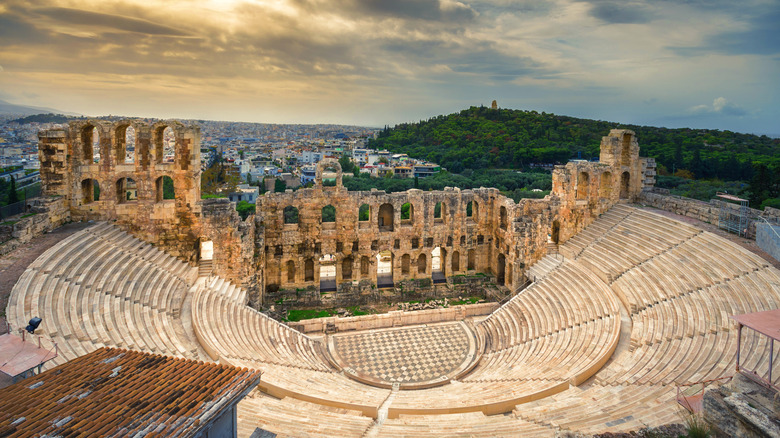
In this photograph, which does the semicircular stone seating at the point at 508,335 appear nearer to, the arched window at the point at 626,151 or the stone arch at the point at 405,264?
the arched window at the point at 626,151

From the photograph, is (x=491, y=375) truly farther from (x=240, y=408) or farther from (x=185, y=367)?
(x=185, y=367)

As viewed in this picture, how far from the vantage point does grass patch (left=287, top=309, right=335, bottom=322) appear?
1005 inches

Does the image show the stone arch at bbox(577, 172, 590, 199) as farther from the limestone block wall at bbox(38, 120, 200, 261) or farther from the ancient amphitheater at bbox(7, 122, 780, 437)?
the limestone block wall at bbox(38, 120, 200, 261)

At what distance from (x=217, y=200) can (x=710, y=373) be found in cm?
2272

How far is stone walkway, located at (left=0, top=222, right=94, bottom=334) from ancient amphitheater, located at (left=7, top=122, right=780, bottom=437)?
1.40 ft

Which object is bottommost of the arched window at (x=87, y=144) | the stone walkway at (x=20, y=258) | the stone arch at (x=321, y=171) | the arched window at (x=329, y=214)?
the arched window at (x=329, y=214)

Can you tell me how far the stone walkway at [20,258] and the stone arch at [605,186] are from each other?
101 ft

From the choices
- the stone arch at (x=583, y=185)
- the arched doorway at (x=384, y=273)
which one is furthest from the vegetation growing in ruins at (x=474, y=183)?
the stone arch at (x=583, y=185)

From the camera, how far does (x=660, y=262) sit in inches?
870

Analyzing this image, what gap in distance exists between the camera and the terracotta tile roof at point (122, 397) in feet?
24.2

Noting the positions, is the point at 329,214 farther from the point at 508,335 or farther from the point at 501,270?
the point at 508,335

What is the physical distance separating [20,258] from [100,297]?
359cm

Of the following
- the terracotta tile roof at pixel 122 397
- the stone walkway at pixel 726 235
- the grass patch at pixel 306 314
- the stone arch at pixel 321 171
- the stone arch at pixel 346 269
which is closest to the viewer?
the terracotta tile roof at pixel 122 397

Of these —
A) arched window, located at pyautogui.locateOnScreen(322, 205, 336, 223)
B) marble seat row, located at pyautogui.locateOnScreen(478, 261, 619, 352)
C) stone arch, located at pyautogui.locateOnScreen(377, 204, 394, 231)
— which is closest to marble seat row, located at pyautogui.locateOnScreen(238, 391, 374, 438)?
marble seat row, located at pyautogui.locateOnScreen(478, 261, 619, 352)
